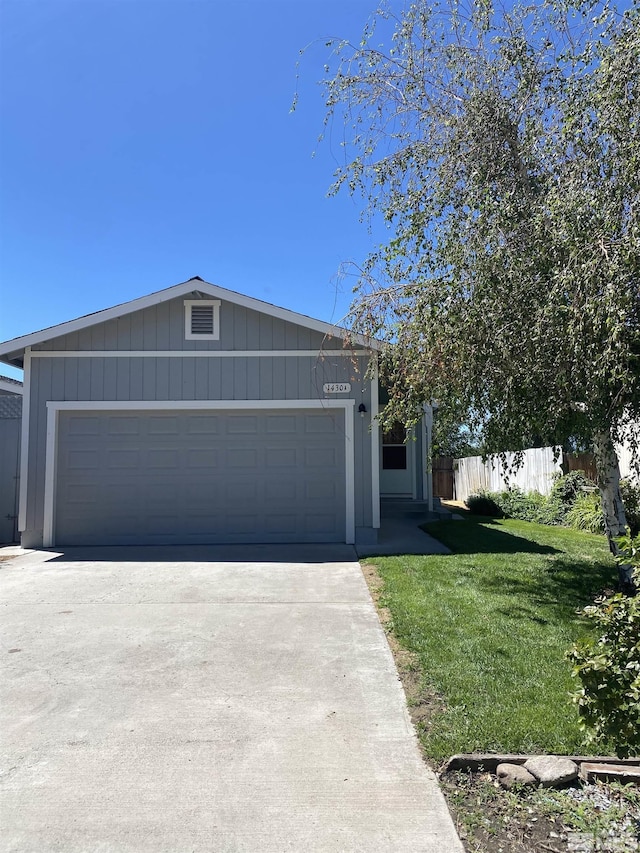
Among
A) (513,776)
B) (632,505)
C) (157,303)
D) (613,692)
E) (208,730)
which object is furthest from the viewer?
(632,505)

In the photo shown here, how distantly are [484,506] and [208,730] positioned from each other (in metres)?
13.5

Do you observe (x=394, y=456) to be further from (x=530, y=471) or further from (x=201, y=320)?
(x=201, y=320)

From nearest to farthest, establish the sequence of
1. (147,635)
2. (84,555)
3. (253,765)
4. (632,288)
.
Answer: (253,765) → (632,288) → (147,635) → (84,555)

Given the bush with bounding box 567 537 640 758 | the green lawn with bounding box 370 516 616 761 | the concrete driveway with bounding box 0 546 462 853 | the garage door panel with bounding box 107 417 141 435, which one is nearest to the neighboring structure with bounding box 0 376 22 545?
the garage door panel with bounding box 107 417 141 435

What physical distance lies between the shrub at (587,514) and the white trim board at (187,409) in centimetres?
559

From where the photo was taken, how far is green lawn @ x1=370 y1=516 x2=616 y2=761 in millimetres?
3414

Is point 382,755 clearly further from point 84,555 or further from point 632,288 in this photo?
point 84,555

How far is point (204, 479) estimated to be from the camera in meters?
10.4

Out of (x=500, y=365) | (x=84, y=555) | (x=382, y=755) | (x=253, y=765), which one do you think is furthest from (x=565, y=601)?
(x=84, y=555)

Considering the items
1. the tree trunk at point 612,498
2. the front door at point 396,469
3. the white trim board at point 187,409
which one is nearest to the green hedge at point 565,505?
the front door at point 396,469

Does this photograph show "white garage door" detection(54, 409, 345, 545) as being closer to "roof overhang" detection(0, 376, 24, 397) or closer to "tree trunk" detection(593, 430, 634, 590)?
"roof overhang" detection(0, 376, 24, 397)

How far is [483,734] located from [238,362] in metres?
8.06

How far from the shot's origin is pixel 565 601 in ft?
20.6

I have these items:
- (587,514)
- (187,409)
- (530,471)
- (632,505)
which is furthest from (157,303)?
(530,471)
